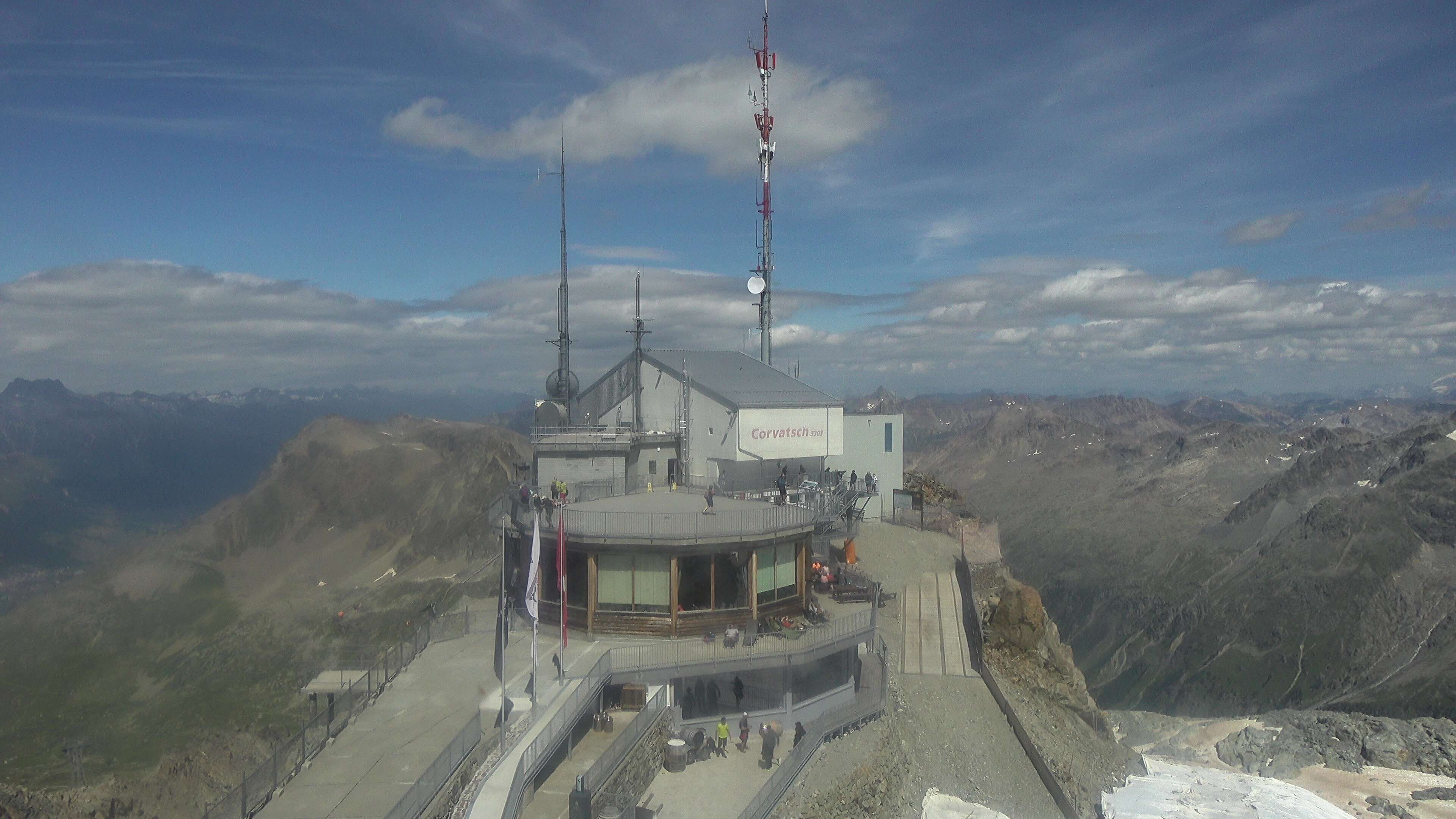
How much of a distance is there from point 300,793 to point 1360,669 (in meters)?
107

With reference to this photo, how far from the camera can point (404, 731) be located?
1786 centimetres

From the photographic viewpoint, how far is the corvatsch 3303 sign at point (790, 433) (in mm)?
34500

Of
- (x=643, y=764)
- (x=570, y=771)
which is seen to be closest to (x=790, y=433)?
(x=643, y=764)

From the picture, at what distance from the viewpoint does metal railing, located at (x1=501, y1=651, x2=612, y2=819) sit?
15453mm

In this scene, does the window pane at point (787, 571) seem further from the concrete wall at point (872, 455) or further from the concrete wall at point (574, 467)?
the concrete wall at point (872, 455)

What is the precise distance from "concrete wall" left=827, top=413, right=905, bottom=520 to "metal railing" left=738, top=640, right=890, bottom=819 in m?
15.7

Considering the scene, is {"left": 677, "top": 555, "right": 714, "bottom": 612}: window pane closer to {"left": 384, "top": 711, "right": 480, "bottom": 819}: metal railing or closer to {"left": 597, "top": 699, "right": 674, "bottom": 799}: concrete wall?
{"left": 597, "top": 699, "right": 674, "bottom": 799}: concrete wall

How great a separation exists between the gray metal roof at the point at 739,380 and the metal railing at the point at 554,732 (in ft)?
50.8

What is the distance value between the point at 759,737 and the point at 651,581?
500cm

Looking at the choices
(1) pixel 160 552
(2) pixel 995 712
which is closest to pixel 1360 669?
(2) pixel 995 712

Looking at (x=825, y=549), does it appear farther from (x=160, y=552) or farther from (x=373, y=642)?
(x=160, y=552)

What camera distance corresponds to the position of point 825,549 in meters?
34.5

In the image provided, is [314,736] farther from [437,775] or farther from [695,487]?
[695,487]

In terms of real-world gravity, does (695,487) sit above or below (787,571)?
above
